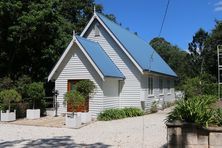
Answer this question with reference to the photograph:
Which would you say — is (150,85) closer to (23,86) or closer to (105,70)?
(105,70)

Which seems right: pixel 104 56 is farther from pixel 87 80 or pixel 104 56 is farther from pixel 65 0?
pixel 65 0

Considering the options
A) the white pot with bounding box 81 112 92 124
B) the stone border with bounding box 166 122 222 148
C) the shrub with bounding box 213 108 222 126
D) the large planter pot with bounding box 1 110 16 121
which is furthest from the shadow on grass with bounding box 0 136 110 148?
the large planter pot with bounding box 1 110 16 121

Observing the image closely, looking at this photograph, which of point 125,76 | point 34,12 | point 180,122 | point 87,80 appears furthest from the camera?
point 34,12

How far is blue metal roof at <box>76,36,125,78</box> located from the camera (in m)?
21.9

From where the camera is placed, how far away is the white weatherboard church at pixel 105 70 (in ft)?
72.5

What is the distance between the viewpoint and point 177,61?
7488 cm

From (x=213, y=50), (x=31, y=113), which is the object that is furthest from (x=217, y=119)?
(x=213, y=50)

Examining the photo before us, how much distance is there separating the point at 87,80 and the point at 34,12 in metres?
9.71

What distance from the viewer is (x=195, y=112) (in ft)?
32.8

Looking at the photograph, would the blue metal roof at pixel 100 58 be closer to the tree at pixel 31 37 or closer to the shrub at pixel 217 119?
the tree at pixel 31 37

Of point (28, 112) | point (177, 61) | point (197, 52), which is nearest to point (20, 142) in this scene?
point (28, 112)

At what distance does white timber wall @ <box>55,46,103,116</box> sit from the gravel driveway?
360cm

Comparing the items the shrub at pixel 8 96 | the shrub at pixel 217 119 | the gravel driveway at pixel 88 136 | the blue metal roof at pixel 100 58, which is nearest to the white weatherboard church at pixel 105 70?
the blue metal roof at pixel 100 58

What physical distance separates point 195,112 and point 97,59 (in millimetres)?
12865
